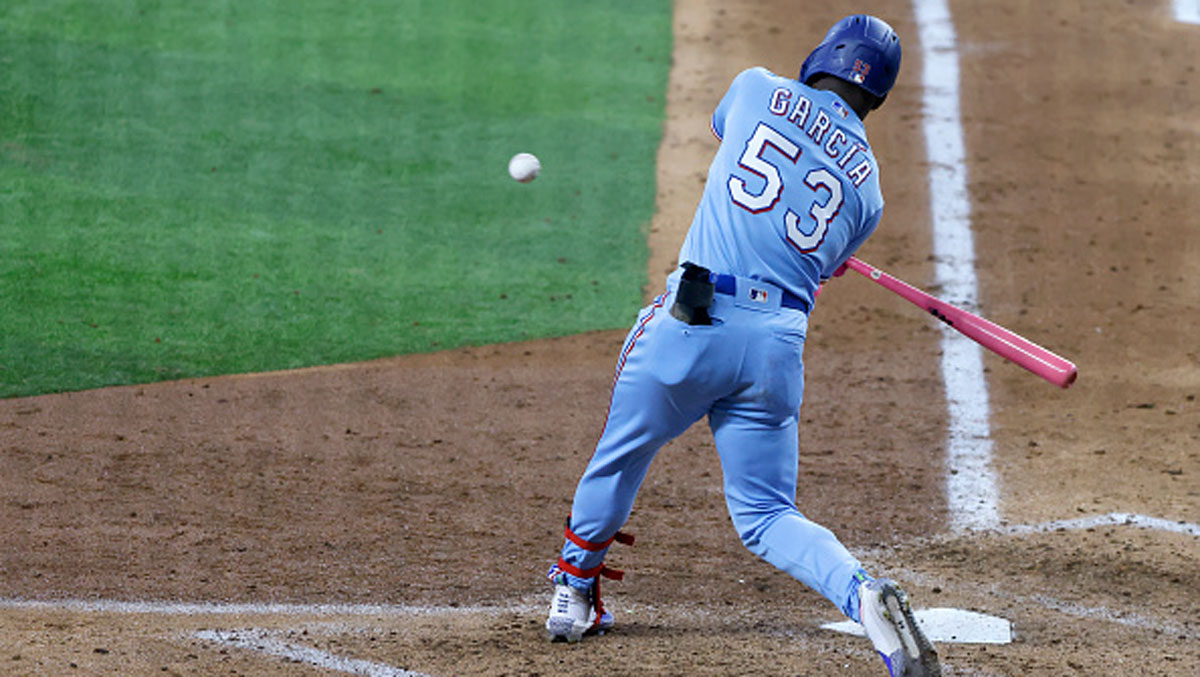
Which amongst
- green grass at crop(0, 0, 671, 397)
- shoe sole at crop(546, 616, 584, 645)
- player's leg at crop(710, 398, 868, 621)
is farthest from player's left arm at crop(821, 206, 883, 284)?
green grass at crop(0, 0, 671, 397)

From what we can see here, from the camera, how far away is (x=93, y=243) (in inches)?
342

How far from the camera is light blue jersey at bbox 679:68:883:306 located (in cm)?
421

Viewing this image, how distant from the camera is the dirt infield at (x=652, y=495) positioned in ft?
15.2

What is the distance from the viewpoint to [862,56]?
4398mm

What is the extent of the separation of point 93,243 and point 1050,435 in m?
5.92

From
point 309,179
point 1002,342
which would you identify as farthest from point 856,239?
point 309,179

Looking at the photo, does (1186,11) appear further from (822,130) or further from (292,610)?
(292,610)

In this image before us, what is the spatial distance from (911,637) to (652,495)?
262 cm

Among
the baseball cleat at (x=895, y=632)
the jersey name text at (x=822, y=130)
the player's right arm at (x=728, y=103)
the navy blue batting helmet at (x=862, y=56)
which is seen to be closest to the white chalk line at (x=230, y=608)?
the baseball cleat at (x=895, y=632)

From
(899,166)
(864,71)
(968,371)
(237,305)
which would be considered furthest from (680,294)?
(899,166)

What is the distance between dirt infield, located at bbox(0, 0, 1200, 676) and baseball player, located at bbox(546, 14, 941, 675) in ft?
1.80

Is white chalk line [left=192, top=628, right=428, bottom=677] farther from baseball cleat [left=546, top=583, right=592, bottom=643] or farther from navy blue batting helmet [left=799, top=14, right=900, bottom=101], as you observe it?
navy blue batting helmet [left=799, top=14, right=900, bottom=101]

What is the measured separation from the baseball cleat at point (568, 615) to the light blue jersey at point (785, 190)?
1.25 meters

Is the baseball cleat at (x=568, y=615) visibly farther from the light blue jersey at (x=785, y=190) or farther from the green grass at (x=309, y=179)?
the green grass at (x=309, y=179)
